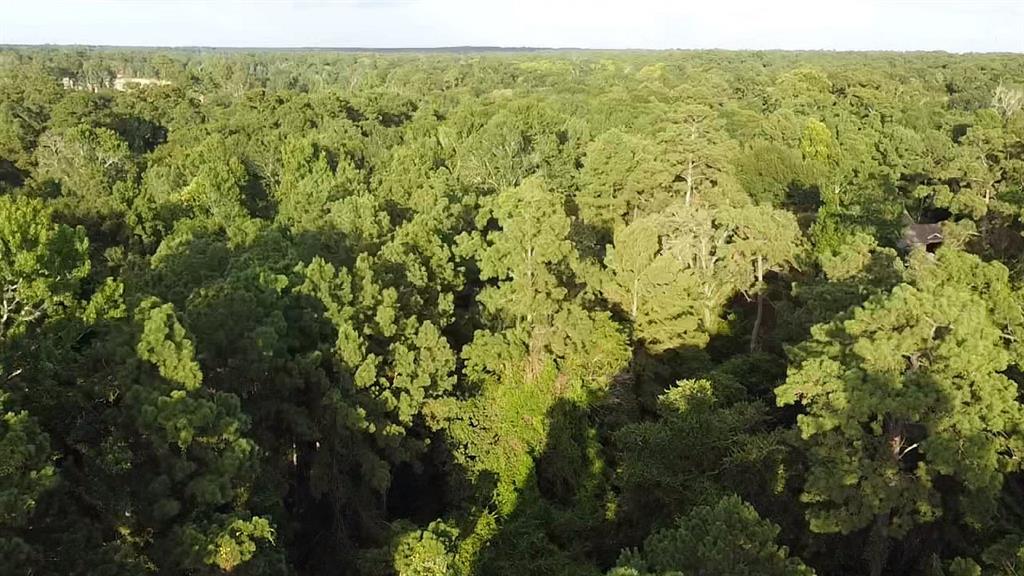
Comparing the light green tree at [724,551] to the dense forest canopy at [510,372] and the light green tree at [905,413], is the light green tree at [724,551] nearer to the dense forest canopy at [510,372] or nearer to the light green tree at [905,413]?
the dense forest canopy at [510,372]

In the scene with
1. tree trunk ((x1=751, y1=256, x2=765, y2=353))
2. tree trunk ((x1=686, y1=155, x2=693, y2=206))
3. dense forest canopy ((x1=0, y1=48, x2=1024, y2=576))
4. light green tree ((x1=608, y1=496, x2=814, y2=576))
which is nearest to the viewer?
light green tree ((x1=608, y1=496, x2=814, y2=576))

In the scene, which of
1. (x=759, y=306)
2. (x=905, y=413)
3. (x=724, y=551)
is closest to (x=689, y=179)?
(x=759, y=306)

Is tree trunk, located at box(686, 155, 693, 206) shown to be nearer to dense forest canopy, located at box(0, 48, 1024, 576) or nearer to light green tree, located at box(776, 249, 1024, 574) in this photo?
dense forest canopy, located at box(0, 48, 1024, 576)

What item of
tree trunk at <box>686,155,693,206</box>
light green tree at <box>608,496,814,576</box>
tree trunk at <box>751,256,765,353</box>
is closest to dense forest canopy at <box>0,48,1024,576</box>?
A: light green tree at <box>608,496,814,576</box>

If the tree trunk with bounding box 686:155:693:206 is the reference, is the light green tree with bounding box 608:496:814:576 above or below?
below

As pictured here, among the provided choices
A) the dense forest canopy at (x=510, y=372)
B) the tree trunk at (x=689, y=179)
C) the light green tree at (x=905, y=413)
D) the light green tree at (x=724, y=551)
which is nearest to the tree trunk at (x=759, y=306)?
the dense forest canopy at (x=510, y=372)

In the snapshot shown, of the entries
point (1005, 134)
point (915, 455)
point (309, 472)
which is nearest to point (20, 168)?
point (309, 472)

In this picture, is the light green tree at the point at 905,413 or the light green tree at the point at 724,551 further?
the light green tree at the point at 905,413

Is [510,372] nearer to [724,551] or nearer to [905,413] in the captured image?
[905,413]
